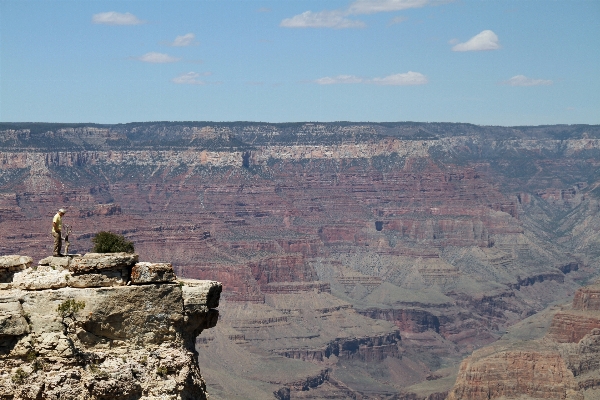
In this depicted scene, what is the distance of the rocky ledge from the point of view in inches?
631

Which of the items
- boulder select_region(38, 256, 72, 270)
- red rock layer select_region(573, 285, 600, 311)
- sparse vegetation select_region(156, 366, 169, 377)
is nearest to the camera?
sparse vegetation select_region(156, 366, 169, 377)

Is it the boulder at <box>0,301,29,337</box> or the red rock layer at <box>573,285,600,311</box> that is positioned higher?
the boulder at <box>0,301,29,337</box>

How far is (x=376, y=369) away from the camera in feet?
645

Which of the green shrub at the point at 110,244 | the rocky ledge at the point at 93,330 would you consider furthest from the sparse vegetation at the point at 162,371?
the green shrub at the point at 110,244

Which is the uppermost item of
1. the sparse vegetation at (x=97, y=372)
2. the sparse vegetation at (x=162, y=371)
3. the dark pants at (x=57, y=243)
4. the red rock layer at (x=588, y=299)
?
the dark pants at (x=57, y=243)

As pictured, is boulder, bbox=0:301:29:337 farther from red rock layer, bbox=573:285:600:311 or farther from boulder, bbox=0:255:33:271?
red rock layer, bbox=573:285:600:311

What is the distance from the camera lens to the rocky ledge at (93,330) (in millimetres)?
16031

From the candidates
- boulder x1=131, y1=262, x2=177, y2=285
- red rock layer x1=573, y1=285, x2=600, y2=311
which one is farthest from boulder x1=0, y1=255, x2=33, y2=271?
red rock layer x1=573, y1=285, x2=600, y2=311

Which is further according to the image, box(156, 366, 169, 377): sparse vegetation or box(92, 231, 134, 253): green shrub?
box(92, 231, 134, 253): green shrub

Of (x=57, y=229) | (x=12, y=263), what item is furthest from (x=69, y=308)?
(x=57, y=229)

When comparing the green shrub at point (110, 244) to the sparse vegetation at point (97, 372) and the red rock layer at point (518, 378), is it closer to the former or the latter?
the sparse vegetation at point (97, 372)

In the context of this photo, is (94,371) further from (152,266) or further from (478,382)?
(478,382)

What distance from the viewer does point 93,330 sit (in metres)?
16.5

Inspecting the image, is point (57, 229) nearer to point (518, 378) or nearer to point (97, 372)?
point (97, 372)
